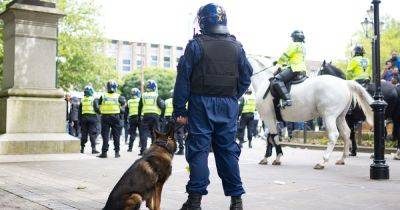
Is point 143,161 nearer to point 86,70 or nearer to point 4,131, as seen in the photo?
point 4,131

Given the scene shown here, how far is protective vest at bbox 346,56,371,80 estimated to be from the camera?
13.4 m

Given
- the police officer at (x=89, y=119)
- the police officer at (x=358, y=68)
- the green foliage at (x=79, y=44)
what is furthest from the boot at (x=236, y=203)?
the green foliage at (x=79, y=44)

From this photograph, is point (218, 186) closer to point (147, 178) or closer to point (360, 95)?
point (147, 178)

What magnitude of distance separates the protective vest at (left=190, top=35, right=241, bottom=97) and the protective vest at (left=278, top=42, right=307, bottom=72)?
5.95 m

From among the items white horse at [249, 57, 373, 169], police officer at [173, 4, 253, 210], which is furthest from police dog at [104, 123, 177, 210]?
white horse at [249, 57, 373, 169]

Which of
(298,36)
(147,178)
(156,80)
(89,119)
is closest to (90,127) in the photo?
(89,119)

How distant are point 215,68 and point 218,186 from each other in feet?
9.35

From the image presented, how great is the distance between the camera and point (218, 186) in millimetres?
7879

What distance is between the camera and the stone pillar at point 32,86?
38.7ft

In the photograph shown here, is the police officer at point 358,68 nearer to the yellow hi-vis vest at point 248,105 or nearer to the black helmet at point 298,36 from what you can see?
the black helmet at point 298,36

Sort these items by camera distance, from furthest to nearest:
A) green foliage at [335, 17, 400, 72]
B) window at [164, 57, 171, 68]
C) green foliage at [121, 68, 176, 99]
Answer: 1. window at [164, 57, 171, 68]
2. green foliage at [121, 68, 176, 99]
3. green foliage at [335, 17, 400, 72]

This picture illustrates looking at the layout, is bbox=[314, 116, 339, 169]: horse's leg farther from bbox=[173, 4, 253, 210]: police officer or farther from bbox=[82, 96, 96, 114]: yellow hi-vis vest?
bbox=[82, 96, 96, 114]: yellow hi-vis vest

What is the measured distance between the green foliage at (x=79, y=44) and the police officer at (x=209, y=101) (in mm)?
30566

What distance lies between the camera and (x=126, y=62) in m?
99.9
